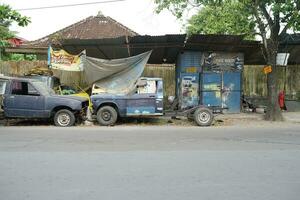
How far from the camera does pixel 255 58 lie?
74.2 feet

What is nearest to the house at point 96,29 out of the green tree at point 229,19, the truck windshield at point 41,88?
the green tree at point 229,19

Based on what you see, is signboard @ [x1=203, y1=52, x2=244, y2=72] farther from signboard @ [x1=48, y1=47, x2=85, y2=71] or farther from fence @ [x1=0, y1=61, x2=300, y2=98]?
signboard @ [x1=48, y1=47, x2=85, y2=71]

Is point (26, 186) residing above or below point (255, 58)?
below

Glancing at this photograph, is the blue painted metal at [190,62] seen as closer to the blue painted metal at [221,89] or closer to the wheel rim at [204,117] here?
the blue painted metal at [221,89]

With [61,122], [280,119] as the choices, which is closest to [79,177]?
[61,122]

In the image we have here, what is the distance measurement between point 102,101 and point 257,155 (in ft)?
27.4

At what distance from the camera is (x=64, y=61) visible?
60.1ft

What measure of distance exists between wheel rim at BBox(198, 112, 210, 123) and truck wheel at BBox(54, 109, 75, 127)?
184 inches

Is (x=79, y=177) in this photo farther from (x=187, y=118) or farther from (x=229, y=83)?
(x=229, y=83)

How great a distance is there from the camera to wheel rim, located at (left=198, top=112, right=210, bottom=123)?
16.2m

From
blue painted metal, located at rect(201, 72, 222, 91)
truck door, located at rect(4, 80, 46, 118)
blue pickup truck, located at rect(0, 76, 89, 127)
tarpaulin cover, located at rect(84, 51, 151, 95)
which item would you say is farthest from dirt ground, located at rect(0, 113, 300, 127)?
blue painted metal, located at rect(201, 72, 222, 91)

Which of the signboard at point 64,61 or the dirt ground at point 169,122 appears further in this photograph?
the signboard at point 64,61

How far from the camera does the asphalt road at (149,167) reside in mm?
6109

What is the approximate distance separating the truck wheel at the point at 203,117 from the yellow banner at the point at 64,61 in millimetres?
5479
